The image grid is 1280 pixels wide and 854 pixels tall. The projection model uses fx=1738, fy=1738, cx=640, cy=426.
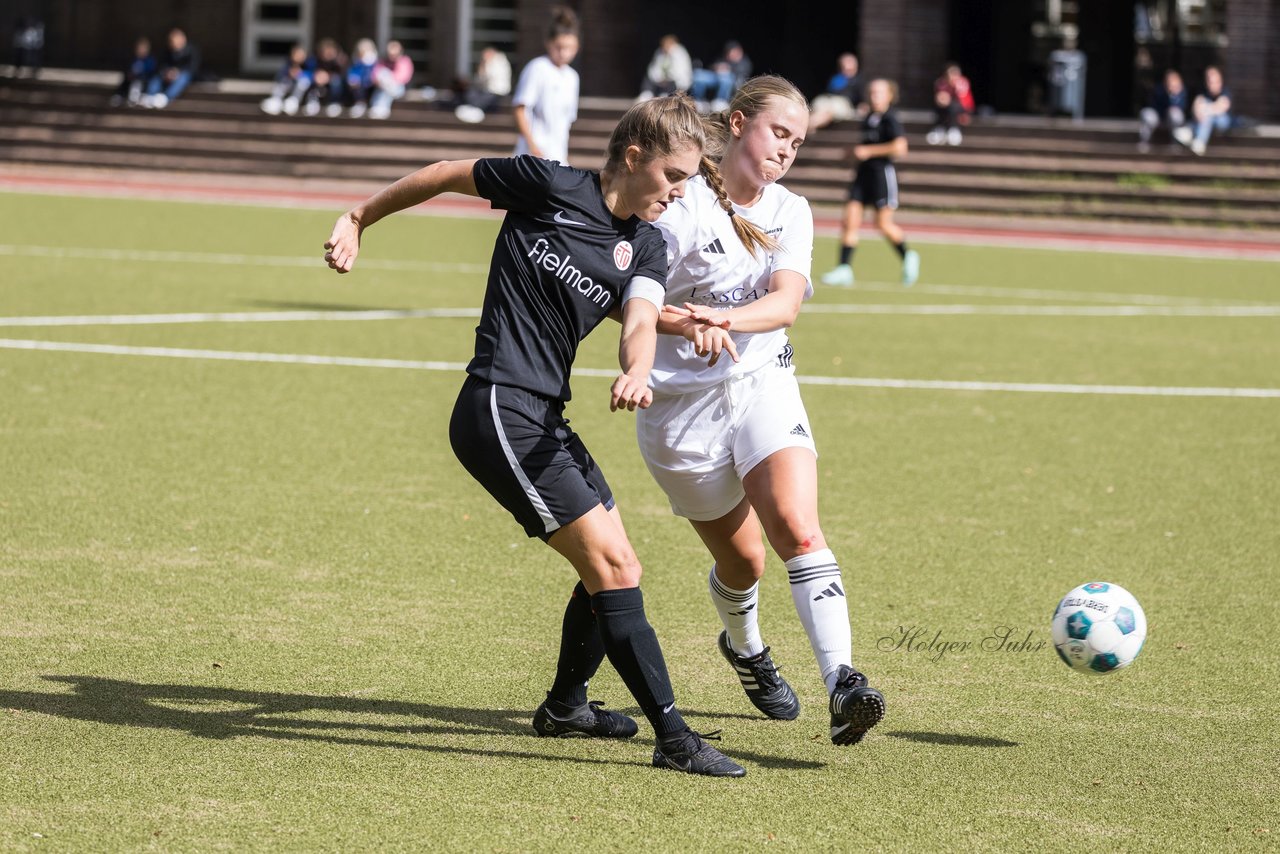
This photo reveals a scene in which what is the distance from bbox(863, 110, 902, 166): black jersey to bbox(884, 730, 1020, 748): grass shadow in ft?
47.4

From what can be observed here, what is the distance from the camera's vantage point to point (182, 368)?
11.9 metres

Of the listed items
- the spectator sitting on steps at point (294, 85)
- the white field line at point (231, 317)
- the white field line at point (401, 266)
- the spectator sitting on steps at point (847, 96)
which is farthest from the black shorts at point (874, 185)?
the spectator sitting on steps at point (294, 85)

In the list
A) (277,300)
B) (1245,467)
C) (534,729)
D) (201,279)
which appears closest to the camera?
(534,729)

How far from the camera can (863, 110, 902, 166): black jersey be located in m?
19.2

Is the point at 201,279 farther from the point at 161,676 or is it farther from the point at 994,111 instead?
the point at 994,111

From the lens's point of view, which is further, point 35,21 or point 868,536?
point 35,21

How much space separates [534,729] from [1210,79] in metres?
26.7

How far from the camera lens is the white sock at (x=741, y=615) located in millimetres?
5488

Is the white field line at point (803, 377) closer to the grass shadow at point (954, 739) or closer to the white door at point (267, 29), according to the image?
the grass shadow at point (954, 739)

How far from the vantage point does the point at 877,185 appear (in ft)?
63.0

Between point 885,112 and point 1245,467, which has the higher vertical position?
point 885,112

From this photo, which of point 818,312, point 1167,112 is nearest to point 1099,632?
point 818,312

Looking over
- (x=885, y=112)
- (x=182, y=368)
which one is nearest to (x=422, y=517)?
(x=182, y=368)

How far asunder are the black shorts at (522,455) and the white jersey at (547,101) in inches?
418
